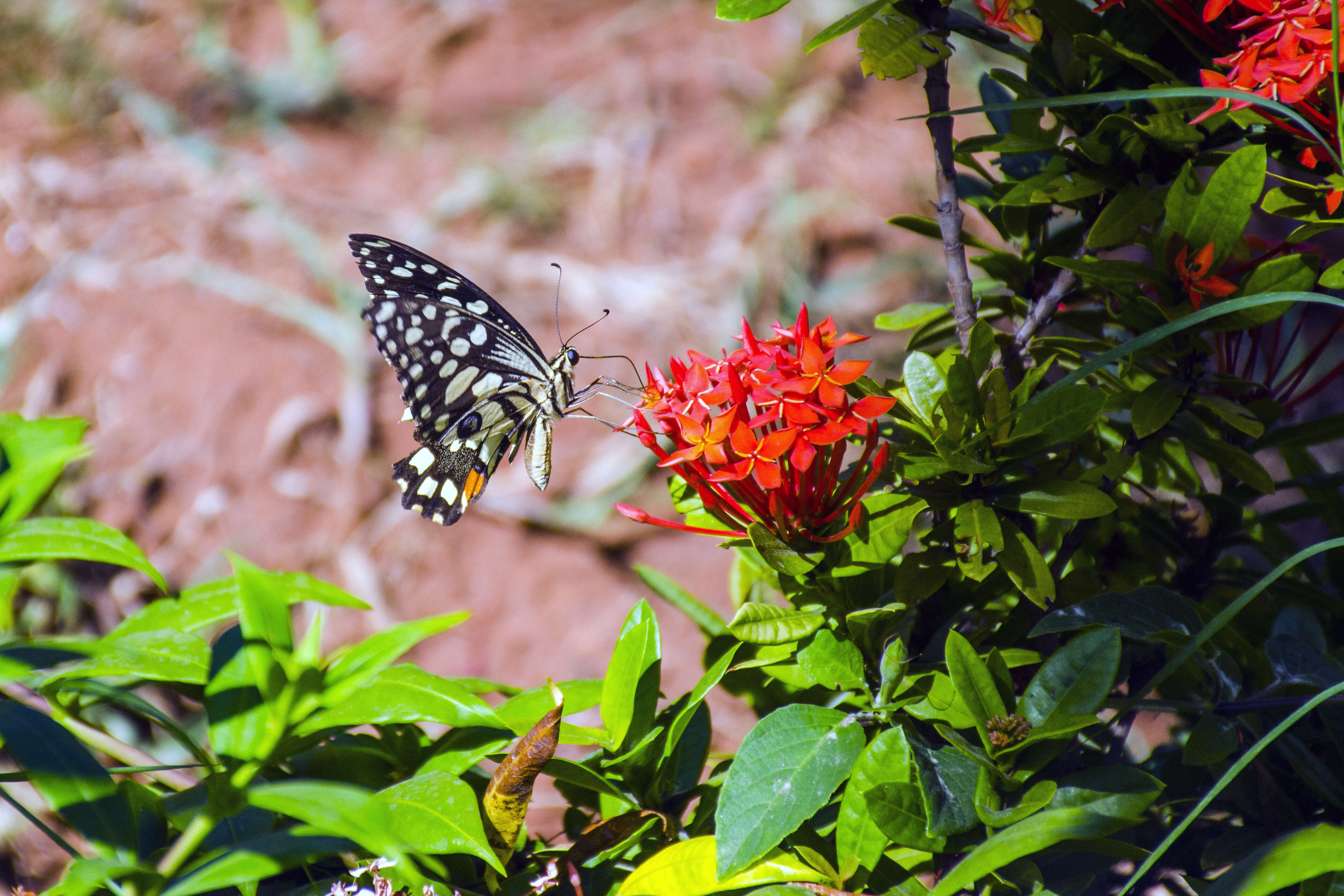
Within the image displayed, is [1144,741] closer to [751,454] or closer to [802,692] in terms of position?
[802,692]

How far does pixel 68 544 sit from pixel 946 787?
0.76m

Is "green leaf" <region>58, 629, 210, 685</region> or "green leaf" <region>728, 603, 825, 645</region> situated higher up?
"green leaf" <region>728, 603, 825, 645</region>

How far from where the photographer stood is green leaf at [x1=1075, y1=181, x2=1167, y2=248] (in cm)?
69

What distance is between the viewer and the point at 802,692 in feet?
2.81

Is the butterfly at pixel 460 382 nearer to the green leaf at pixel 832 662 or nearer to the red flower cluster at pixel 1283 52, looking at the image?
the green leaf at pixel 832 662

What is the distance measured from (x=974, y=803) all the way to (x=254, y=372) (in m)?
2.64

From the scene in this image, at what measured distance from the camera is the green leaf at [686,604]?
83 centimetres

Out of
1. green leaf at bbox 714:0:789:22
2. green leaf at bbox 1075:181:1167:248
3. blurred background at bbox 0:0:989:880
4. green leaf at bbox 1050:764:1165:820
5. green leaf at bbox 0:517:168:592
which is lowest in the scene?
blurred background at bbox 0:0:989:880

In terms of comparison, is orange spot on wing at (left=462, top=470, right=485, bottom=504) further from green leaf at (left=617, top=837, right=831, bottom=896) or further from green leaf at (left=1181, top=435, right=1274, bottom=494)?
green leaf at (left=1181, top=435, right=1274, bottom=494)

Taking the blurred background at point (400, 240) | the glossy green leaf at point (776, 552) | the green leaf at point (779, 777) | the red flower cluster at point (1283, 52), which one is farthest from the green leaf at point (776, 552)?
the blurred background at point (400, 240)

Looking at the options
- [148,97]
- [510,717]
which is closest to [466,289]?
[510,717]

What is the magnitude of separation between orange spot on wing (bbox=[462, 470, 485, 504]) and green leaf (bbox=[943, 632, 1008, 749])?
83 cm

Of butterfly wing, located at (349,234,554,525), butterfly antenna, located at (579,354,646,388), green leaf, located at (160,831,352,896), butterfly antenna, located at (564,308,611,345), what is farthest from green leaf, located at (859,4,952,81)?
butterfly antenna, located at (564,308,611,345)

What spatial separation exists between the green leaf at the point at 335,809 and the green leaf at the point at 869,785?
33cm
